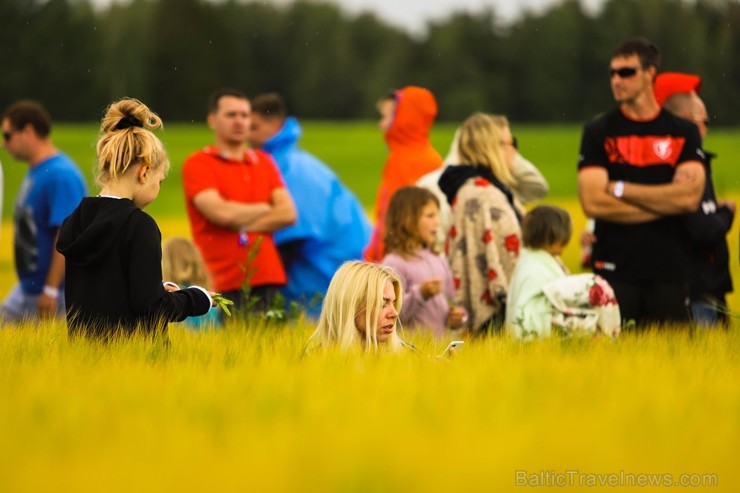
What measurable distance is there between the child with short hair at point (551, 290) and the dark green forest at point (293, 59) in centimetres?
5080

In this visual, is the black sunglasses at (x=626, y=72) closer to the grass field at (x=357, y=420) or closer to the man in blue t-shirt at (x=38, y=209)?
the grass field at (x=357, y=420)

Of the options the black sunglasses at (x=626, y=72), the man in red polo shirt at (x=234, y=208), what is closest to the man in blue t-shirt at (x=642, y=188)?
the black sunglasses at (x=626, y=72)

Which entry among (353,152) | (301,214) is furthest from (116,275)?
(353,152)

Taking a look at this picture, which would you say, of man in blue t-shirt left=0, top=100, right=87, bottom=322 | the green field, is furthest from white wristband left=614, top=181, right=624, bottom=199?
the green field

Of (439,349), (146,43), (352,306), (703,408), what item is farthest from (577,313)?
(146,43)

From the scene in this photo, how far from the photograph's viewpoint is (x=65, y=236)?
17.0 feet

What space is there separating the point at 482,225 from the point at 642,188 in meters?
1.11

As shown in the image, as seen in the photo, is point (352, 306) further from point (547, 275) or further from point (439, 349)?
point (547, 275)

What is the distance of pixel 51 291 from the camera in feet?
32.3

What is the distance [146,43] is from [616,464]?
7717 cm

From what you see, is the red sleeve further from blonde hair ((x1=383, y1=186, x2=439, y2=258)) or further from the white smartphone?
the white smartphone

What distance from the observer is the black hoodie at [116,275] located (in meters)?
5.08

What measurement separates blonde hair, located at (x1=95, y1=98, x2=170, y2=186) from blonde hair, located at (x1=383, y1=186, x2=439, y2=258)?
2.80m

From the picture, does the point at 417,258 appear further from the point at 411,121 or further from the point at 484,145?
the point at 411,121
